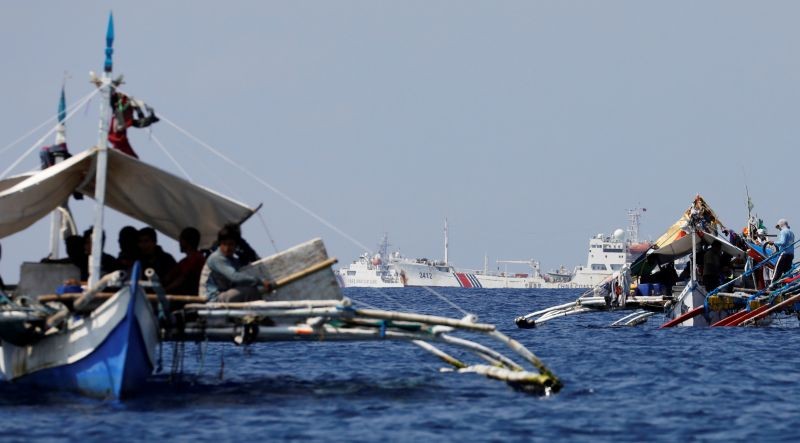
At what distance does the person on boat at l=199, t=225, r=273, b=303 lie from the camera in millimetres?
17391

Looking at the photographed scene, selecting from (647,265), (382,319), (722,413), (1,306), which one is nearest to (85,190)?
(1,306)

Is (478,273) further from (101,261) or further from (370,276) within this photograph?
(101,261)

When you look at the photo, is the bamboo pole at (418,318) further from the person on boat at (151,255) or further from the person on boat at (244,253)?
the person on boat at (151,255)

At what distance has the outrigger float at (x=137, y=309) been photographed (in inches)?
629

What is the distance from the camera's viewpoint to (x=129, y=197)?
19000 millimetres

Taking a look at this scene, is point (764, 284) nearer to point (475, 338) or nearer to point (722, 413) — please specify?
point (475, 338)

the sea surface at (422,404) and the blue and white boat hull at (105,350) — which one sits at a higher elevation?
the blue and white boat hull at (105,350)

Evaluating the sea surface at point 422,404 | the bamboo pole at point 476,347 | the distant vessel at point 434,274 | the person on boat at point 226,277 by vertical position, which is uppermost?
the distant vessel at point 434,274

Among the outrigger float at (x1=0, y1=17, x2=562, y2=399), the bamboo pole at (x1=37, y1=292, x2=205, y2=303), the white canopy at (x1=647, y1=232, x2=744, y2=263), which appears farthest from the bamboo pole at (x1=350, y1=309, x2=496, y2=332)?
the white canopy at (x1=647, y1=232, x2=744, y2=263)

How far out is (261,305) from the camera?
16562 mm

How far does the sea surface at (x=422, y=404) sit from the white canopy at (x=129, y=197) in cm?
204

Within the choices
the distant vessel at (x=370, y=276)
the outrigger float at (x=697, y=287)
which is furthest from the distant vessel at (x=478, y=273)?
the outrigger float at (x=697, y=287)

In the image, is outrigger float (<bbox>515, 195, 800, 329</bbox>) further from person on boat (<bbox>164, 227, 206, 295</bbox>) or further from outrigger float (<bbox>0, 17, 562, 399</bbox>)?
person on boat (<bbox>164, 227, 206, 295</bbox>)

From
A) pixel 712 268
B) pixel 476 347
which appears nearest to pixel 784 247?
pixel 712 268
